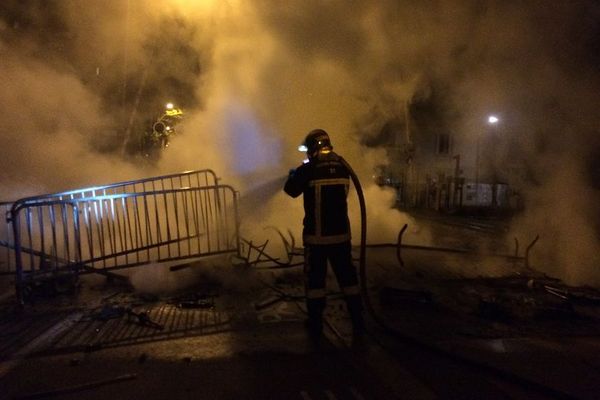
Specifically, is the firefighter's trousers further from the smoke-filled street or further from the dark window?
the dark window

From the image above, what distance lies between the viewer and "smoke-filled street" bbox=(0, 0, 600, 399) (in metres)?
3.21

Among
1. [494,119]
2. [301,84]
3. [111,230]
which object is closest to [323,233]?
[111,230]

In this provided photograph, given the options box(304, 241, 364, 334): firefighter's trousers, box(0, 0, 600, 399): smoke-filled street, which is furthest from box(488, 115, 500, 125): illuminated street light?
box(304, 241, 364, 334): firefighter's trousers

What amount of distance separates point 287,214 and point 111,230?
239 cm

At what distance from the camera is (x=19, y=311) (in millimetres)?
4293

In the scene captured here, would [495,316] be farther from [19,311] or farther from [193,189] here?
[19,311]

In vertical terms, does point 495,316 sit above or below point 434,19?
below

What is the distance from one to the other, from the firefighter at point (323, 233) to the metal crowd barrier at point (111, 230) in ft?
6.75

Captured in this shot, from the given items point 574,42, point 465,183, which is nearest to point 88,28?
point 574,42

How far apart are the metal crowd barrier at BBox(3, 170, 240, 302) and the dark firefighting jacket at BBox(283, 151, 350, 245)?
2.04 metres

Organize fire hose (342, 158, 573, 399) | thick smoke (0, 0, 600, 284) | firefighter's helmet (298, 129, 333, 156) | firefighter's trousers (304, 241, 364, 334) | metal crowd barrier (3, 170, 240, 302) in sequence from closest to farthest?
fire hose (342, 158, 573, 399), firefighter's trousers (304, 241, 364, 334), firefighter's helmet (298, 129, 333, 156), metal crowd barrier (3, 170, 240, 302), thick smoke (0, 0, 600, 284)

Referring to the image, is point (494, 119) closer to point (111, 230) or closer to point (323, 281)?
point (323, 281)

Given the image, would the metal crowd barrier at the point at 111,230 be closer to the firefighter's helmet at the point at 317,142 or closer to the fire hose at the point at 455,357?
the firefighter's helmet at the point at 317,142

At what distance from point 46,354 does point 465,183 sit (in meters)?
14.4
